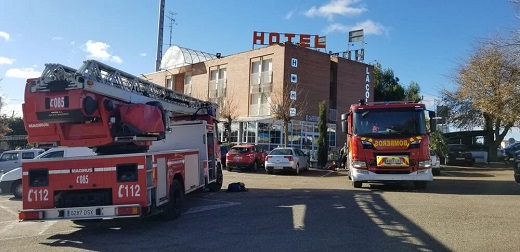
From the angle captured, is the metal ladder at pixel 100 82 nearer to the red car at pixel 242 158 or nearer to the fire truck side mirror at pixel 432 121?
the fire truck side mirror at pixel 432 121

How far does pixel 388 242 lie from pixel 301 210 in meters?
3.56

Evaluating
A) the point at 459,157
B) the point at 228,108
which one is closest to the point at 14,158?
the point at 228,108

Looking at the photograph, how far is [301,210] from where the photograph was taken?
34.5 ft

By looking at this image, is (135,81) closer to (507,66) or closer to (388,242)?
(388,242)

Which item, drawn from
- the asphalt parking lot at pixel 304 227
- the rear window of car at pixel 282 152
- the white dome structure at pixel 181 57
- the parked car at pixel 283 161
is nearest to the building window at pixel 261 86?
the white dome structure at pixel 181 57

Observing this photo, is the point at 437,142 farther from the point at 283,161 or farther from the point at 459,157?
the point at 283,161

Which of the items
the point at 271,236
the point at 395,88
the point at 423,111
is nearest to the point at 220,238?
the point at 271,236

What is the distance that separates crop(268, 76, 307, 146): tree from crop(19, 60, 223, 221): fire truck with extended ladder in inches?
920

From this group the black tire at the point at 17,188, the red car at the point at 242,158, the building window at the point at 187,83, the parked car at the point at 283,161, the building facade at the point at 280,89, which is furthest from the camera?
the building window at the point at 187,83

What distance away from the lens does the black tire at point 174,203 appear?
30.9 ft

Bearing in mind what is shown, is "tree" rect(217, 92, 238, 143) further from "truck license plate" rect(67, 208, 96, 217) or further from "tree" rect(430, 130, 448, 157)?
"truck license plate" rect(67, 208, 96, 217)

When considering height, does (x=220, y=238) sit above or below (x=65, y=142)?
below

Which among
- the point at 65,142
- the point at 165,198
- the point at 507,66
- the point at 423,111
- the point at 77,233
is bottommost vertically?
the point at 77,233

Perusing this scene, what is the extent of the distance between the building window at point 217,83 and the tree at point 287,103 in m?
7.74
